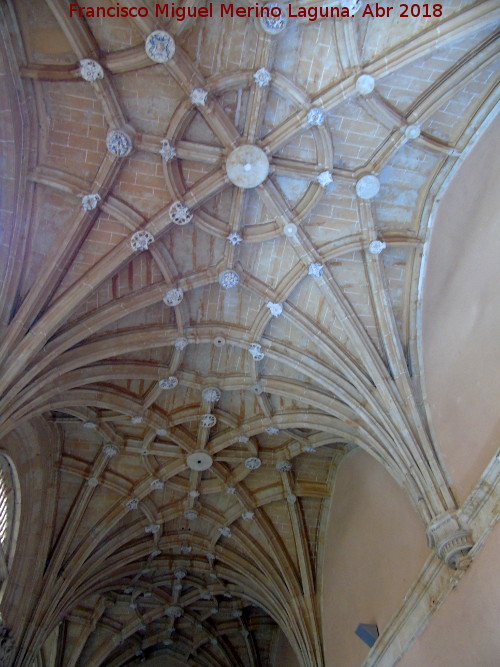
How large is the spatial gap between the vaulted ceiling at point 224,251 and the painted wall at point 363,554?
2.64 ft

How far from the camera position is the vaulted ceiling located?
11414 mm

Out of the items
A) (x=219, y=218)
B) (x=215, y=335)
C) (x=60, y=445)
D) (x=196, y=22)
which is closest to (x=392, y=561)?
(x=215, y=335)

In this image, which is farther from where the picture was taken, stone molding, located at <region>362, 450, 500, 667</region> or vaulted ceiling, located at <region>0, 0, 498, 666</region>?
vaulted ceiling, located at <region>0, 0, 498, 666</region>

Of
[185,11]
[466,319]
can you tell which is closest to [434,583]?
[466,319]

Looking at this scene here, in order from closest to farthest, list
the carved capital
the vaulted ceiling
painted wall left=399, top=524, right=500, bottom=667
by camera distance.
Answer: painted wall left=399, top=524, right=500, bottom=667
the carved capital
the vaulted ceiling

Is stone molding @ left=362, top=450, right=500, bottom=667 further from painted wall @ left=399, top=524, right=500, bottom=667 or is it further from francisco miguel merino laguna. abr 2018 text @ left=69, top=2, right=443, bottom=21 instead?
francisco miguel merino laguna. abr 2018 text @ left=69, top=2, right=443, bottom=21

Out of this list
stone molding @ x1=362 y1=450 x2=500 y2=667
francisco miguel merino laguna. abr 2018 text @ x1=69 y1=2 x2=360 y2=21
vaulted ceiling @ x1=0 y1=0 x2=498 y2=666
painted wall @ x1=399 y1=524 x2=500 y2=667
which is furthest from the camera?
vaulted ceiling @ x1=0 y1=0 x2=498 y2=666

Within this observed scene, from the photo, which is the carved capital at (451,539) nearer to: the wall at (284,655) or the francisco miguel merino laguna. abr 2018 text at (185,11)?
the francisco miguel merino laguna. abr 2018 text at (185,11)

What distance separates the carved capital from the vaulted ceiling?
0.31 meters

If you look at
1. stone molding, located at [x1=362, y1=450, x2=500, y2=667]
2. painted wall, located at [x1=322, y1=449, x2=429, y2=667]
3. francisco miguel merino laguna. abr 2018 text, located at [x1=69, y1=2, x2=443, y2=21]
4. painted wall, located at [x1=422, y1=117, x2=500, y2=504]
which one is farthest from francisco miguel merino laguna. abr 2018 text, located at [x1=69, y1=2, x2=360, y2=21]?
painted wall, located at [x1=322, y1=449, x2=429, y2=667]

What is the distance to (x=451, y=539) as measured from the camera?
31.5 ft

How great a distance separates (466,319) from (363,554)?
651 centimetres

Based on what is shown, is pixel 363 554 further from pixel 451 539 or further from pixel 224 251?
pixel 224 251

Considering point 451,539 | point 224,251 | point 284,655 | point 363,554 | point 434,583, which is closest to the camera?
point 451,539
